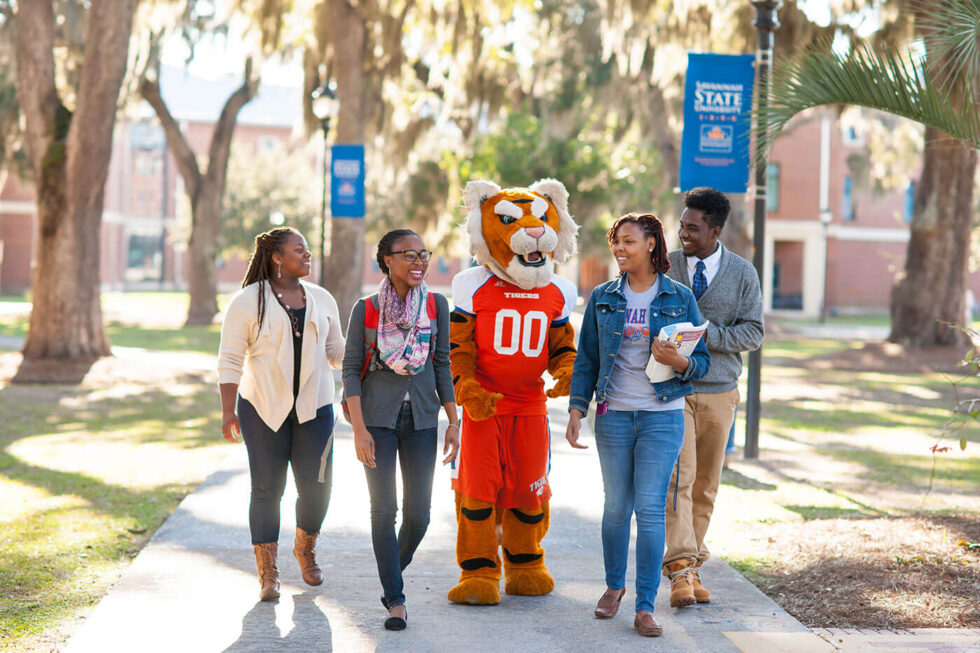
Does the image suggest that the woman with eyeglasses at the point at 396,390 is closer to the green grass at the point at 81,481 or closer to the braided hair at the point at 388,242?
the braided hair at the point at 388,242

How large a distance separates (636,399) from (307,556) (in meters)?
1.80

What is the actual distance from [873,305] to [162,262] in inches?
1449

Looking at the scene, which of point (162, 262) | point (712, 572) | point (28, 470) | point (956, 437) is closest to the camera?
point (712, 572)

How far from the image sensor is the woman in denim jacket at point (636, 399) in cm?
443

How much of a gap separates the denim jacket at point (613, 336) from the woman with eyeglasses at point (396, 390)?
0.60 metres

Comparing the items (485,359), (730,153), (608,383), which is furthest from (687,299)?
(730,153)

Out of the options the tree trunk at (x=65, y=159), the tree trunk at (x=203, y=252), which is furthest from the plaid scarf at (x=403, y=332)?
the tree trunk at (x=203, y=252)

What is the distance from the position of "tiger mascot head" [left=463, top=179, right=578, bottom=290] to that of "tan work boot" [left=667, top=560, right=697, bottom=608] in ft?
4.81

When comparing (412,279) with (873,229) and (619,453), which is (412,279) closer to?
(619,453)

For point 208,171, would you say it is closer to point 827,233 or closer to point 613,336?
point 613,336

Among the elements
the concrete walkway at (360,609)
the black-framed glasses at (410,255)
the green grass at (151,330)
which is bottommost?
the green grass at (151,330)

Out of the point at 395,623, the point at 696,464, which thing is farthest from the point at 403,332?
the point at 696,464

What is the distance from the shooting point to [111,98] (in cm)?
1366

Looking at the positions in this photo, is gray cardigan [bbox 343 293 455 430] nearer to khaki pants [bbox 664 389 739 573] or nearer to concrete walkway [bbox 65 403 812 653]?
concrete walkway [bbox 65 403 812 653]
